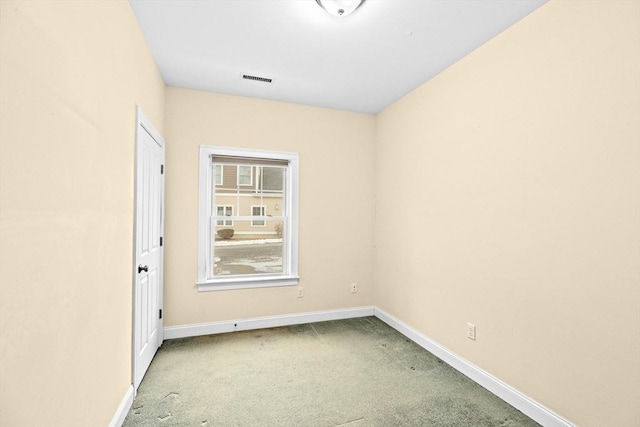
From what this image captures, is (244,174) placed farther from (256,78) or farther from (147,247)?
(147,247)

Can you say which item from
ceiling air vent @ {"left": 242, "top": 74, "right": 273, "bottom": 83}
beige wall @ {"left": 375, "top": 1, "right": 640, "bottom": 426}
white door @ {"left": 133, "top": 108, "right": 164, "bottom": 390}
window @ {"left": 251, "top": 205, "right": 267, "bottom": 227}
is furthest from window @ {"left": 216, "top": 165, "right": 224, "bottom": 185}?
beige wall @ {"left": 375, "top": 1, "right": 640, "bottom": 426}

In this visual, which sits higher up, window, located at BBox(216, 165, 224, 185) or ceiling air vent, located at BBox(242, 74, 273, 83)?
ceiling air vent, located at BBox(242, 74, 273, 83)

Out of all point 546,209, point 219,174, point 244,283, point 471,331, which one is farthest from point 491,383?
point 219,174

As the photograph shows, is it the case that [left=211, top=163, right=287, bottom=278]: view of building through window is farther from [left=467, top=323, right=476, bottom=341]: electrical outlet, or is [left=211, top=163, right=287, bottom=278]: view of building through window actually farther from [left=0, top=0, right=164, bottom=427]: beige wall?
[left=467, top=323, right=476, bottom=341]: electrical outlet

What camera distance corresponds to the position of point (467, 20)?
7.11 ft

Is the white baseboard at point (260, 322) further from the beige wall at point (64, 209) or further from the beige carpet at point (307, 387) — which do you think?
the beige wall at point (64, 209)

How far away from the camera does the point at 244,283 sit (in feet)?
11.7

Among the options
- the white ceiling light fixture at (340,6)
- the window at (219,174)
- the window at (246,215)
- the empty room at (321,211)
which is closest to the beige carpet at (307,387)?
the empty room at (321,211)

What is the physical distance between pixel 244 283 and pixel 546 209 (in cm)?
303

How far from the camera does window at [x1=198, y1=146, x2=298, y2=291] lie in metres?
3.46

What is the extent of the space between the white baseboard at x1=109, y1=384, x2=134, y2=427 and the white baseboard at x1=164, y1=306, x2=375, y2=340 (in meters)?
1.17

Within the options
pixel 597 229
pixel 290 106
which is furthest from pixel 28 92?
pixel 290 106

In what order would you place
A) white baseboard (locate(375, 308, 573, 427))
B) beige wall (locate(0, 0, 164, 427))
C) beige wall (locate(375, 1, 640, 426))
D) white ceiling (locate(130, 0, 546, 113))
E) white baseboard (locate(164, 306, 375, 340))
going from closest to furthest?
beige wall (locate(0, 0, 164, 427)), beige wall (locate(375, 1, 640, 426)), white baseboard (locate(375, 308, 573, 427)), white ceiling (locate(130, 0, 546, 113)), white baseboard (locate(164, 306, 375, 340))

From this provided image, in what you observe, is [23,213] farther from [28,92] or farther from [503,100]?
[503,100]
